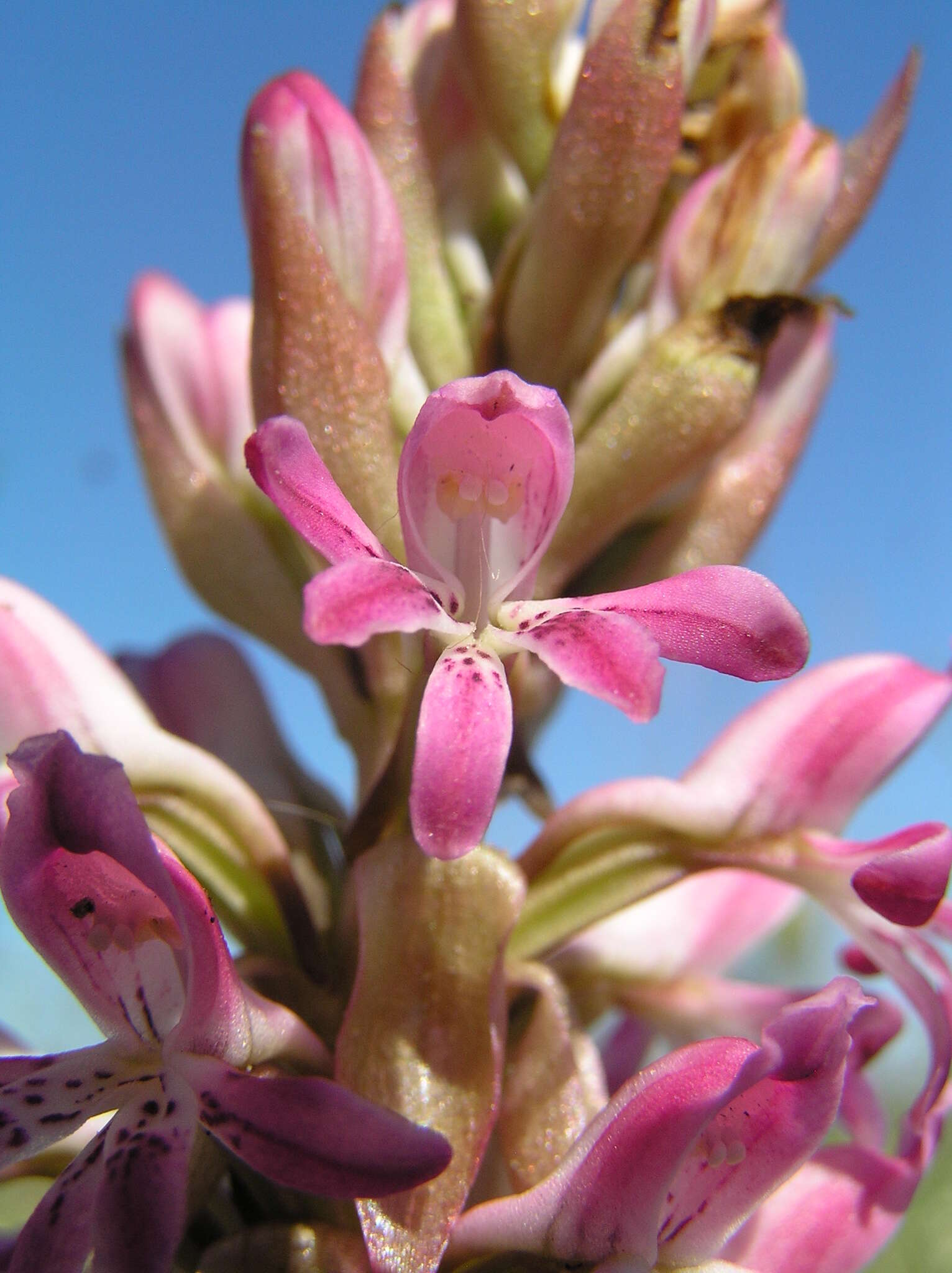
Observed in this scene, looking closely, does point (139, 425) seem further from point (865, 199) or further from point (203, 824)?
point (865, 199)

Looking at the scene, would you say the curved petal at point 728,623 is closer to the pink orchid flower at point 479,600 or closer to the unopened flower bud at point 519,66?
the pink orchid flower at point 479,600

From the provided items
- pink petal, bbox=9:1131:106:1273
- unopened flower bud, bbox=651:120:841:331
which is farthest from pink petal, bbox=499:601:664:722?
unopened flower bud, bbox=651:120:841:331

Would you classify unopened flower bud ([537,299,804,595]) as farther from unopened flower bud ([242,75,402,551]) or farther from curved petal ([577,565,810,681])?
curved petal ([577,565,810,681])

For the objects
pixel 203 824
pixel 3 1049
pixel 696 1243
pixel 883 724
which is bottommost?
pixel 3 1049

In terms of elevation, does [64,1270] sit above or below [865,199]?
below

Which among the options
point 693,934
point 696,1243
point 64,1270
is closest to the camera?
point 64,1270

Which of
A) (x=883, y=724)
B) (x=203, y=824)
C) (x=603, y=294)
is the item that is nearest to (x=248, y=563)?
(x=203, y=824)
